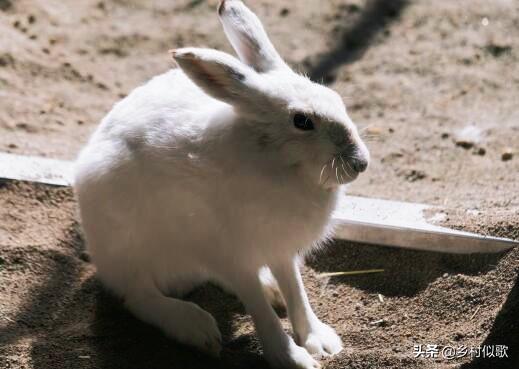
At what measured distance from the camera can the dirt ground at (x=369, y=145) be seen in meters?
3.53

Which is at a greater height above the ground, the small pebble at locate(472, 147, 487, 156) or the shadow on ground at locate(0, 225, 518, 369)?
the shadow on ground at locate(0, 225, 518, 369)

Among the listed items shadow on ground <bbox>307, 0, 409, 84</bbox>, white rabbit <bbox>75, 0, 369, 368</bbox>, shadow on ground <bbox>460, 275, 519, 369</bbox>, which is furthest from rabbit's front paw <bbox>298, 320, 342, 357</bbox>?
shadow on ground <bbox>307, 0, 409, 84</bbox>

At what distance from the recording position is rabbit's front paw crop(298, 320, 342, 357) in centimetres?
346

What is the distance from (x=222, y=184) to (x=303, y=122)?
0.41m

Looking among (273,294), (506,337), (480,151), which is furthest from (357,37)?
(506,337)

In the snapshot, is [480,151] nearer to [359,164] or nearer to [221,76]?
[359,164]

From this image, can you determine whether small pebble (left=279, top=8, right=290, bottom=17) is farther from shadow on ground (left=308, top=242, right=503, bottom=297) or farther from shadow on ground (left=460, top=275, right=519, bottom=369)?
shadow on ground (left=460, top=275, right=519, bottom=369)

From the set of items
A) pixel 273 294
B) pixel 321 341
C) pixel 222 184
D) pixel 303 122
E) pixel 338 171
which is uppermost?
pixel 303 122

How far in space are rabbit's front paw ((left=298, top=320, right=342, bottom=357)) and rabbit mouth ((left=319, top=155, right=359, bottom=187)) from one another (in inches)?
28.8

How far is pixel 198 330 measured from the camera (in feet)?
11.3

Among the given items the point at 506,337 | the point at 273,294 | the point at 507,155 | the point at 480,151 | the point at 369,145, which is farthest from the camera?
the point at 369,145

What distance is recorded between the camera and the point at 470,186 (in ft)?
15.5

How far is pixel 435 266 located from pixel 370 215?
0.45 meters

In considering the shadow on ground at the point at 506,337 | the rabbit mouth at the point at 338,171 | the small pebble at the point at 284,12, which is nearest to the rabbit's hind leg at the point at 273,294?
the rabbit mouth at the point at 338,171
